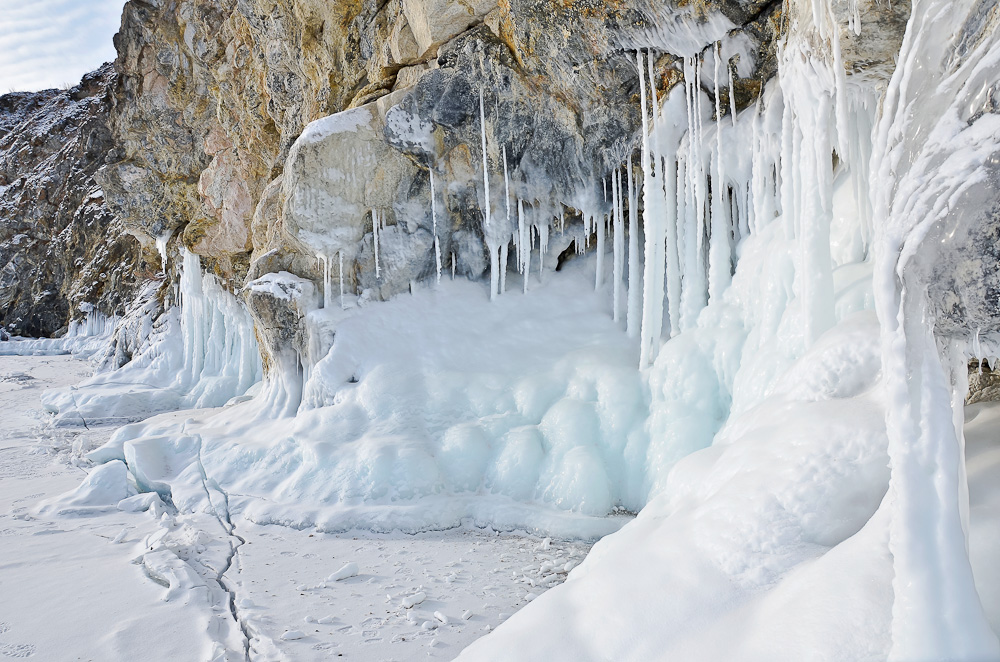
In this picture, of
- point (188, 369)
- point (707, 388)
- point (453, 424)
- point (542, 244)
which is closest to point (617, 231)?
point (542, 244)

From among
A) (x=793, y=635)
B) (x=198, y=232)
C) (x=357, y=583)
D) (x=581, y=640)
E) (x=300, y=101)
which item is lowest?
(x=357, y=583)

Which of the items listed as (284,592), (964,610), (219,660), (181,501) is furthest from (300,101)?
(964,610)

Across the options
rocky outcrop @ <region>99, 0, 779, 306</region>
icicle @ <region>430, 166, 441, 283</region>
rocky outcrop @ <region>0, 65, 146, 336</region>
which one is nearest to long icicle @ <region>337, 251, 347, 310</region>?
rocky outcrop @ <region>99, 0, 779, 306</region>

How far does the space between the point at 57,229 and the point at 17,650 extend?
41.2 m

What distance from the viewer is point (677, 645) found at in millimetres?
2520

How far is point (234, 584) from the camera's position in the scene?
19.3ft

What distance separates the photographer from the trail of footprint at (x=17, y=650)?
442cm

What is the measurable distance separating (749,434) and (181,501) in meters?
8.06

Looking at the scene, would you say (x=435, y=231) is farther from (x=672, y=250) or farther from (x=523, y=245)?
(x=672, y=250)

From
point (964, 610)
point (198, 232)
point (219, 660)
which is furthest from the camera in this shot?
point (198, 232)

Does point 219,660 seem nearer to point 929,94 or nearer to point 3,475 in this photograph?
point 929,94

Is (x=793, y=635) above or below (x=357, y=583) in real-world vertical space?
above

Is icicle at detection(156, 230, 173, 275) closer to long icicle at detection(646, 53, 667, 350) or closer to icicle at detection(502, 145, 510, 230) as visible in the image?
icicle at detection(502, 145, 510, 230)

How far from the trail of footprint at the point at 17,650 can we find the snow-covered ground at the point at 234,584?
0.01 m
